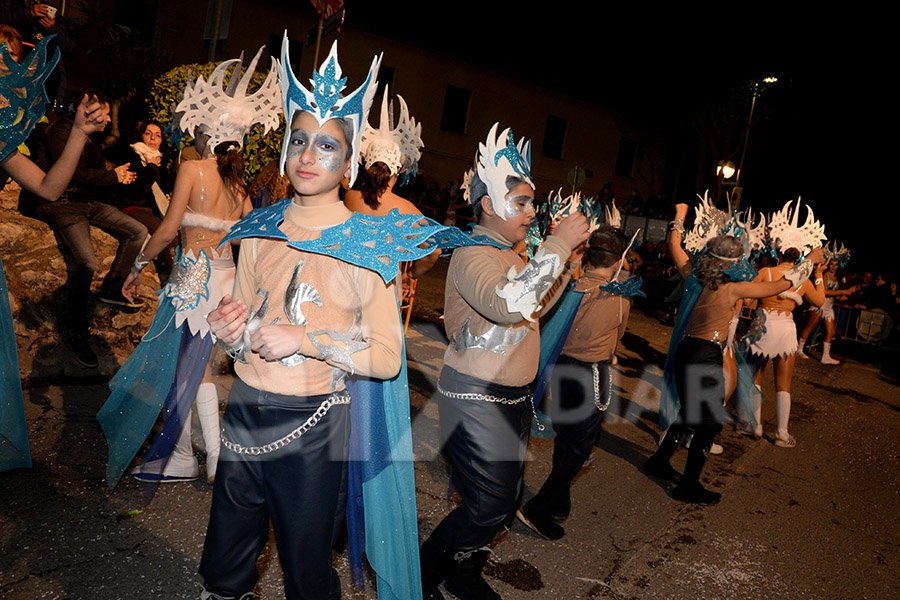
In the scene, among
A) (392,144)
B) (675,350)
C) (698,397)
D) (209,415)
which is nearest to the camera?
(209,415)

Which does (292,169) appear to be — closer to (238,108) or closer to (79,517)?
(238,108)

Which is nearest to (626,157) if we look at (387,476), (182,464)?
(182,464)

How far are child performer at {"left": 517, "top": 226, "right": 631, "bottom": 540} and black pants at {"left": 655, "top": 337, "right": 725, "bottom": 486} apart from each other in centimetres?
92

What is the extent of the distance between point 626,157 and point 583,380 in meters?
29.6

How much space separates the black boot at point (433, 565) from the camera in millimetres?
2918

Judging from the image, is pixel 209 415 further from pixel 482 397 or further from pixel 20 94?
pixel 20 94

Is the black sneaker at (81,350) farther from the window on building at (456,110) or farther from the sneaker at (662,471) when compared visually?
the window on building at (456,110)

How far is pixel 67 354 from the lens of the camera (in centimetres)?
528

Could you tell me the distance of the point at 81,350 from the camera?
518 cm

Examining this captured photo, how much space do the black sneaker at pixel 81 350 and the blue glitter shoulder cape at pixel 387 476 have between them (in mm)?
3745

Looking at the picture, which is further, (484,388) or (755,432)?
(755,432)

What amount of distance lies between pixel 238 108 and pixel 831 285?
1287cm

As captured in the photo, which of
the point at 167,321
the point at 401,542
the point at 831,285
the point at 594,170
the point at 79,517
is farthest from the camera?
the point at 594,170

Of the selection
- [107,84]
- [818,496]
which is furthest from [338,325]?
[107,84]
